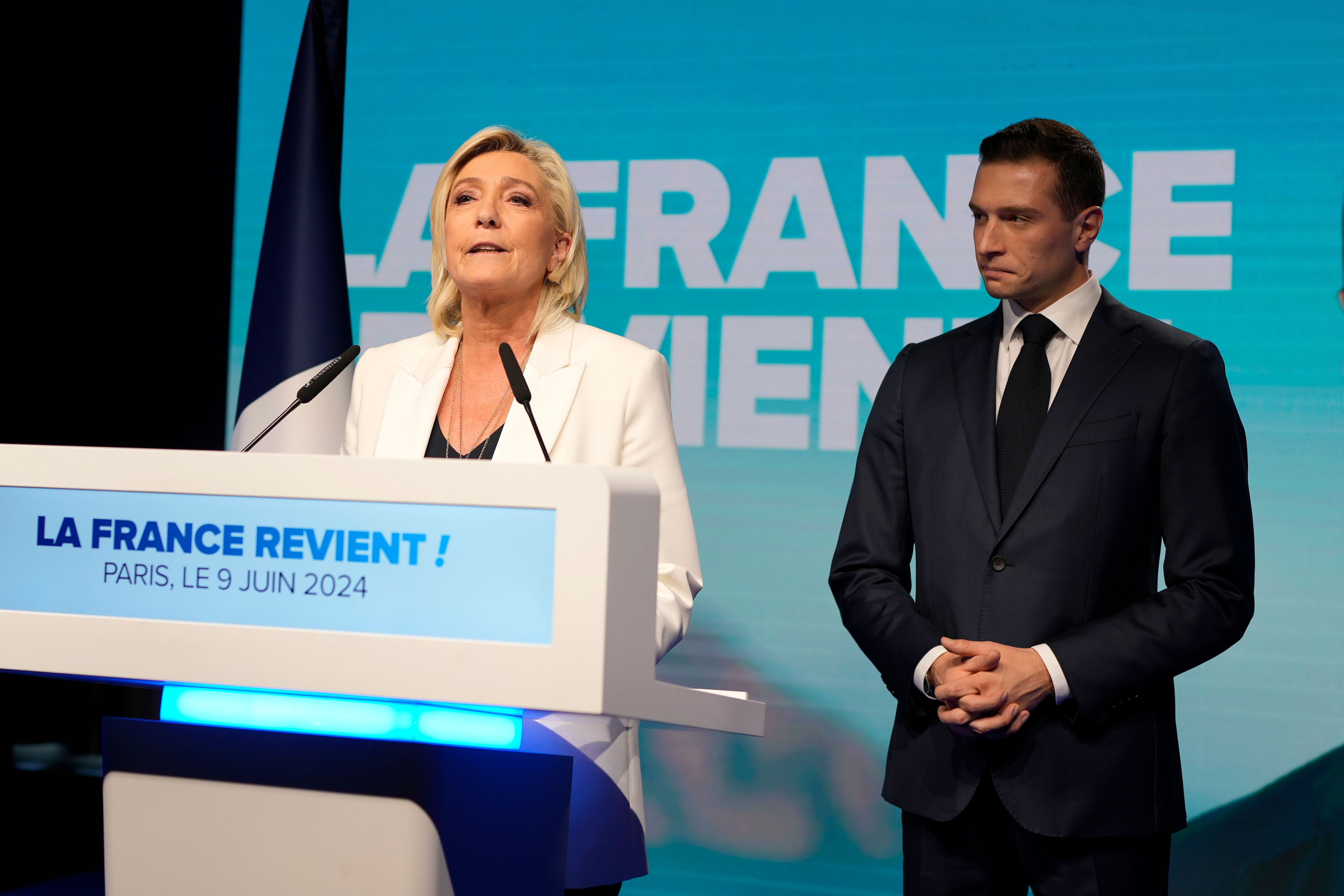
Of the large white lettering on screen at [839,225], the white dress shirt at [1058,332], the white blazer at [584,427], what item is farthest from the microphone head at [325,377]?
the large white lettering on screen at [839,225]

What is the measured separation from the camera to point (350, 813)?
114 centimetres

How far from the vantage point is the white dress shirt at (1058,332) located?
2.03m

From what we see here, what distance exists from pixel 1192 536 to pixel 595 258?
2.34m

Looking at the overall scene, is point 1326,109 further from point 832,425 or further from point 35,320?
point 35,320

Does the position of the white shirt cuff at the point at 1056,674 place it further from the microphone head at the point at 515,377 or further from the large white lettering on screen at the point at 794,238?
the large white lettering on screen at the point at 794,238

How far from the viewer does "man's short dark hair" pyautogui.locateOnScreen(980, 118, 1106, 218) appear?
2.04m

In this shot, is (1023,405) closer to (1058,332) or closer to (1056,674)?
(1058,332)

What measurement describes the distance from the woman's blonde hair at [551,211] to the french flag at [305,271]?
1.69 metres

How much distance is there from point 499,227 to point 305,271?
1955mm

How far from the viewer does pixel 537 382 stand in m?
1.83

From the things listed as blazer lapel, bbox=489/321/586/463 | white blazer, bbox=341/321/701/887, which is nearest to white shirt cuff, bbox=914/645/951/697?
white blazer, bbox=341/321/701/887

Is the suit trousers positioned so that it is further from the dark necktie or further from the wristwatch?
the dark necktie

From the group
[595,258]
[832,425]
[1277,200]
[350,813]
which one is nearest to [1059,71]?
[1277,200]

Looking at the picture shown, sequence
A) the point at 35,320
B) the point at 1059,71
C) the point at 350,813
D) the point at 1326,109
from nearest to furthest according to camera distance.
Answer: the point at 350,813, the point at 1326,109, the point at 1059,71, the point at 35,320
